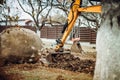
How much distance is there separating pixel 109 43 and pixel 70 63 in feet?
15.8

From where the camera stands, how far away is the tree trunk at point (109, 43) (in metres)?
5.50

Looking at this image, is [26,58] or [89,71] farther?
A: [26,58]

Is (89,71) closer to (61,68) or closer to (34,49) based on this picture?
(61,68)

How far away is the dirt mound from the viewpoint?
30.3ft

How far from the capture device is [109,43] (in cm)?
561

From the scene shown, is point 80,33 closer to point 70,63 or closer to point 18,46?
point 70,63

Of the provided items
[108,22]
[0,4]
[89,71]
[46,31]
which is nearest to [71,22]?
[89,71]

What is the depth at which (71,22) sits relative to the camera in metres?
11.5

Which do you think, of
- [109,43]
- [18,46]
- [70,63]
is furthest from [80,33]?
[109,43]

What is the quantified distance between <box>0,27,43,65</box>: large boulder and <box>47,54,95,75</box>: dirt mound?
0.87 meters

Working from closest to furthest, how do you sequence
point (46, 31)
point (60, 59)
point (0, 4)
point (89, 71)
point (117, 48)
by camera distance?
point (0, 4), point (117, 48), point (89, 71), point (60, 59), point (46, 31)

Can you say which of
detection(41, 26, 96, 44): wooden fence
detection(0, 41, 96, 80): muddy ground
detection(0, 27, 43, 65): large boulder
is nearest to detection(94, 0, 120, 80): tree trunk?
detection(0, 41, 96, 80): muddy ground

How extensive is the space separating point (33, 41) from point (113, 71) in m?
4.65

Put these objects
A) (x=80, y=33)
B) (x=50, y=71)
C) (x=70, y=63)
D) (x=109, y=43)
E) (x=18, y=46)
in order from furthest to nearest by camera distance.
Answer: (x=80, y=33), (x=70, y=63), (x=18, y=46), (x=50, y=71), (x=109, y=43)
